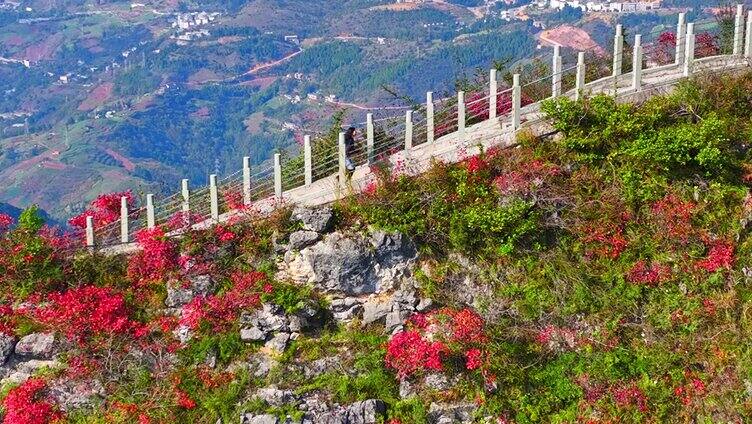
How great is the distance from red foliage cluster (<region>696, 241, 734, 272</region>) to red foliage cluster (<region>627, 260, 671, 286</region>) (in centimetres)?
66

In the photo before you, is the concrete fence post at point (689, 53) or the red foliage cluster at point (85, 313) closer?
the red foliage cluster at point (85, 313)

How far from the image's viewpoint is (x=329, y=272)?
683 inches

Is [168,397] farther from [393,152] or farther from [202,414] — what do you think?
[393,152]

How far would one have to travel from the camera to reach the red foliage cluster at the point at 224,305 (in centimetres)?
1717

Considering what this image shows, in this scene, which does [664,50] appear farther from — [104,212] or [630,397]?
[104,212]

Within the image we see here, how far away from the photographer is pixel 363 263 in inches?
680

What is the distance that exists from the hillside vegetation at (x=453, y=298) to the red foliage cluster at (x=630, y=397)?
0.18ft

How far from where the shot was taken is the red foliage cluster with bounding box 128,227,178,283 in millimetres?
18172

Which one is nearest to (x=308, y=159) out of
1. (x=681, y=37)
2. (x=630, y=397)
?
(x=630, y=397)

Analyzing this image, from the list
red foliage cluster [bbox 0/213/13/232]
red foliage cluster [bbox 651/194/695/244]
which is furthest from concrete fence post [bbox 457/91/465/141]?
red foliage cluster [bbox 0/213/13/232]

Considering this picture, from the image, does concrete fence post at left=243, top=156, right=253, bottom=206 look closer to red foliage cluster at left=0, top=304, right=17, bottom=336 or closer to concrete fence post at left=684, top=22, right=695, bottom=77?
red foliage cluster at left=0, top=304, right=17, bottom=336

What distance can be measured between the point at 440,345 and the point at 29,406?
807 centimetres

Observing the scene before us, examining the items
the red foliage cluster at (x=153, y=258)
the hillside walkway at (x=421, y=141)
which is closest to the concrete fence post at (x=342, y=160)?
the hillside walkway at (x=421, y=141)

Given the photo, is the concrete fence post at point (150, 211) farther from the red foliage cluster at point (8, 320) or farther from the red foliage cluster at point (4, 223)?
the red foliage cluster at point (8, 320)
